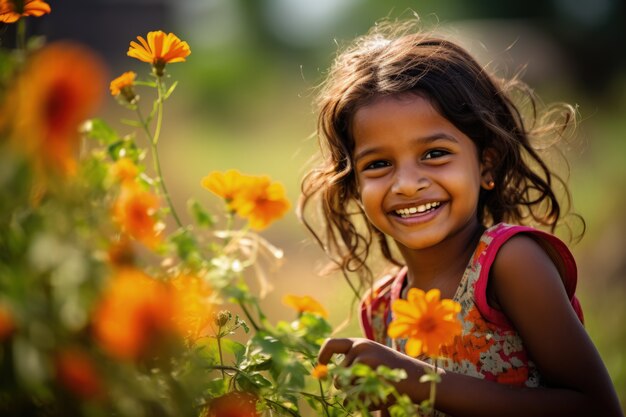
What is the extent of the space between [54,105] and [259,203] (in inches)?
24.4

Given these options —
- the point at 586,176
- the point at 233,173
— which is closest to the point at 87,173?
the point at 233,173

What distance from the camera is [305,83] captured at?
10.8 ft

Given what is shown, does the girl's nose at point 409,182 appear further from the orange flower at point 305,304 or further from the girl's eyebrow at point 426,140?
the orange flower at point 305,304

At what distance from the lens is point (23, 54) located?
3.62ft

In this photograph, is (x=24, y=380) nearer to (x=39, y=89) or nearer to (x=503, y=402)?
(x=39, y=89)

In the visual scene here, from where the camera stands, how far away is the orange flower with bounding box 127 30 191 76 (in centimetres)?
155

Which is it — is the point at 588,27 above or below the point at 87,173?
below

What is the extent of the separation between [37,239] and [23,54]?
0.33 meters

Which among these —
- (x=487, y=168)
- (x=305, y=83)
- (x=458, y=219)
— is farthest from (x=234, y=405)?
(x=305, y=83)

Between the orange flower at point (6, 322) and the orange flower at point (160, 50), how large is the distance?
30.9 inches

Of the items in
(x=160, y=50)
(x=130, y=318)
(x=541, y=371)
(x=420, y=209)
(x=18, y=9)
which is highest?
(x=18, y=9)

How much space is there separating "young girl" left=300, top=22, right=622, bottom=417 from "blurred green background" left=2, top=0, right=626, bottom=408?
29cm

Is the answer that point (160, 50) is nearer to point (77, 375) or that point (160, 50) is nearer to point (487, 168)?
point (77, 375)

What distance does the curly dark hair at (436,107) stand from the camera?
2.07 m
